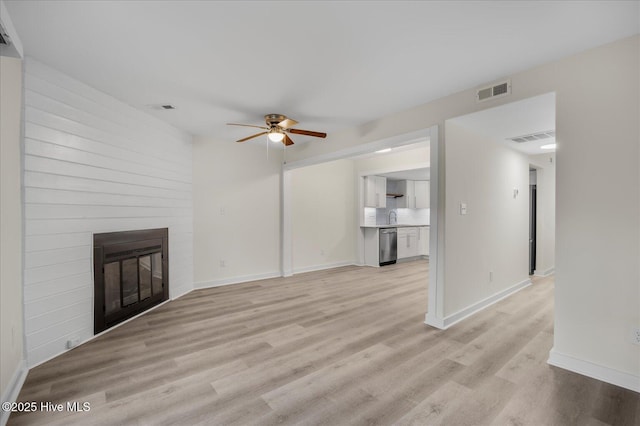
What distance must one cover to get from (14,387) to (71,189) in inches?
66.5

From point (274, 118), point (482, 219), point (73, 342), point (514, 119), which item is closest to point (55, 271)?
point (73, 342)

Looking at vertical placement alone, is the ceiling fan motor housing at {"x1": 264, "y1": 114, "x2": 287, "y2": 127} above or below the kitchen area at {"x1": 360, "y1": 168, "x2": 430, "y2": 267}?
above

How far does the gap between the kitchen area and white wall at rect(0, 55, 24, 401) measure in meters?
6.10

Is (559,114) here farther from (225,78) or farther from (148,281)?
(148,281)

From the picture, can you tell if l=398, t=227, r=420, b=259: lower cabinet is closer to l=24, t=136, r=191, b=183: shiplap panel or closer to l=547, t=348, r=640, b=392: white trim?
l=547, t=348, r=640, b=392: white trim

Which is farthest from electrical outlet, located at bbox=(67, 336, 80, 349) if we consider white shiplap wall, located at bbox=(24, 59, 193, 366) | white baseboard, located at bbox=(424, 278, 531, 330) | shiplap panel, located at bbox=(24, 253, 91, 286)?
white baseboard, located at bbox=(424, 278, 531, 330)

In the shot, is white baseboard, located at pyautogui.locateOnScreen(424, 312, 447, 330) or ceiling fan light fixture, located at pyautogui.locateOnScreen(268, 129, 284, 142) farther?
ceiling fan light fixture, located at pyautogui.locateOnScreen(268, 129, 284, 142)

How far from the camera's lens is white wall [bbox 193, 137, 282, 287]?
16.9 feet

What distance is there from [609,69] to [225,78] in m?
3.30

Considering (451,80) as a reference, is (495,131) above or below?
below

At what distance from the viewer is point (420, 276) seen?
→ 608 centimetres

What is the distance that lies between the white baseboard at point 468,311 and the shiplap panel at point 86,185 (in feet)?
13.0

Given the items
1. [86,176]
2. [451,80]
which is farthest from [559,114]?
[86,176]

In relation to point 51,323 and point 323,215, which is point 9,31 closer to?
point 51,323
